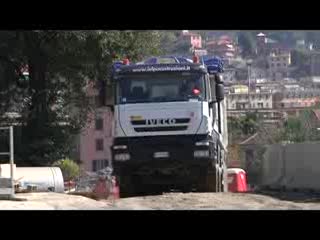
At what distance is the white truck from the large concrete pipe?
161 centimetres

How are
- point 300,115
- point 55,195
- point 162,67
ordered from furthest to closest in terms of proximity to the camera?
1. point 300,115
2. point 162,67
3. point 55,195

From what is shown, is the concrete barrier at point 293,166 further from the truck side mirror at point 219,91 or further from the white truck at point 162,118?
the white truck at point 162,118

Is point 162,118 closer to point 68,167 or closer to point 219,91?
point 219,91

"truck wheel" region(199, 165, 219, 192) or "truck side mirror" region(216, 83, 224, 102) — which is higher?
"truck side mirror" region(216, 83, 224, 102)

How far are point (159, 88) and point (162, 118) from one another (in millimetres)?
717

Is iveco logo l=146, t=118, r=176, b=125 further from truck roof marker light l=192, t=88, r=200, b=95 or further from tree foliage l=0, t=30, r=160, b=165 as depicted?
tree foliage l=0, t=30, r=160, b=165

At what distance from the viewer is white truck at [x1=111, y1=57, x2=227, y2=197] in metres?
17.6

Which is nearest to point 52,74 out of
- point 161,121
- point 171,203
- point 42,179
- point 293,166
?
point 293,166

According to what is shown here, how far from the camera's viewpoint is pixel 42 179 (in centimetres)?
1875

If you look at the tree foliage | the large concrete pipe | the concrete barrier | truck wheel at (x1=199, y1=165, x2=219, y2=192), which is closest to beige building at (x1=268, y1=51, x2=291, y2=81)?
the tree foliage

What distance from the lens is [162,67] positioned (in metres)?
17.7
